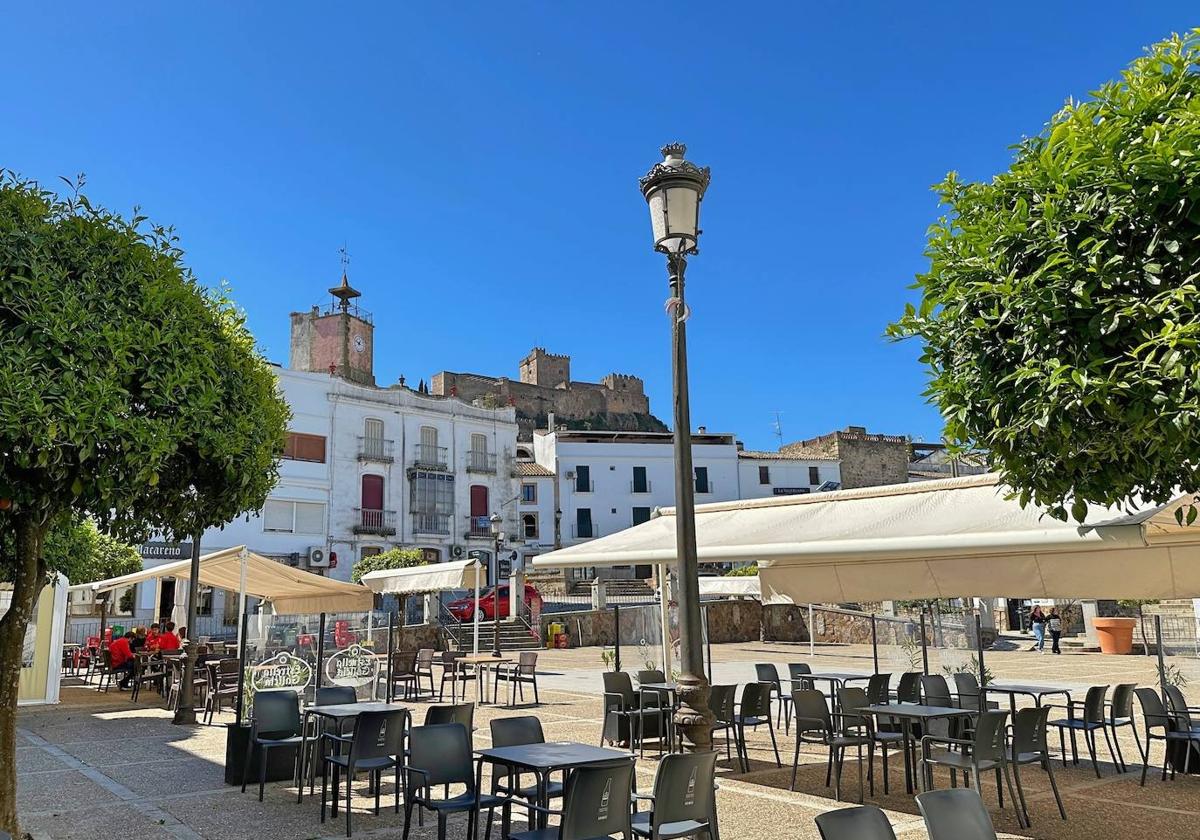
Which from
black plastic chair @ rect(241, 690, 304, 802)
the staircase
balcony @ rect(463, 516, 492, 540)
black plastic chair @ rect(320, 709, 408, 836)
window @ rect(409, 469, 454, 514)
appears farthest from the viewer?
balcony @ rect(463, 516, 492, 540)

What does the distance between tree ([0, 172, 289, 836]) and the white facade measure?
27659 mm

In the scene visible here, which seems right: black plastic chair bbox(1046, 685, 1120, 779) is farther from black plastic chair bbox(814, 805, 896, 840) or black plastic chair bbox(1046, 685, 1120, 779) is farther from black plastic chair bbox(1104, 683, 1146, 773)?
black plastic chair bbox(814, 805, 896, 840)

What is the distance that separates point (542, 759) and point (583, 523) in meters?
40.9

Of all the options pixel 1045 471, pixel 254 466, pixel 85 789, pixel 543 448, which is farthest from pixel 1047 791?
pixel 543 448

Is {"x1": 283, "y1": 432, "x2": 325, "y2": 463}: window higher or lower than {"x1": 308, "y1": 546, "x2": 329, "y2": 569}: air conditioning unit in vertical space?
higher

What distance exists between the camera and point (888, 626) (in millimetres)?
14148

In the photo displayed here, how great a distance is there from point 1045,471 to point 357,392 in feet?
115

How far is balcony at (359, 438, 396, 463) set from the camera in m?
36.6

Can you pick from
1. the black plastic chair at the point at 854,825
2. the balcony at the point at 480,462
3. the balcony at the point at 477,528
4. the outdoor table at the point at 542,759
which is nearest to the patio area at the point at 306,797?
the outdoor table at the point at 542,759

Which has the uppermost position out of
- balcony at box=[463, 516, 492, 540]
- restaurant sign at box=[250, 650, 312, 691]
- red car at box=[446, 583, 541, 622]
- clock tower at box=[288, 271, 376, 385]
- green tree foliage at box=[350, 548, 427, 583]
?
clock tower at box=[288, 271, 376, 385]

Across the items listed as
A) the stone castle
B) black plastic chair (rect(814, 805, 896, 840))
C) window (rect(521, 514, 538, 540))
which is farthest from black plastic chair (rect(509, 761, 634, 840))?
the stone castle

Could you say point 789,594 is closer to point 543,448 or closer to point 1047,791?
point 1047,791

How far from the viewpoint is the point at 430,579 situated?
1898 cm

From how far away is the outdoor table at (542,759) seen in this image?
5.35 metres
